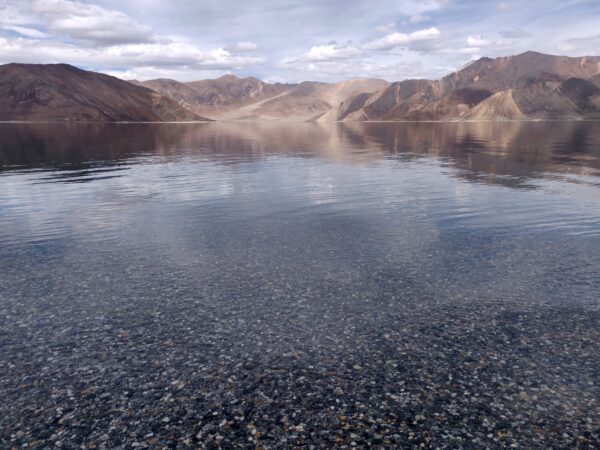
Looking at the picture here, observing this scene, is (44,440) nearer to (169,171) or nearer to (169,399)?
(169,399)

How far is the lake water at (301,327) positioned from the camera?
29.7 ft

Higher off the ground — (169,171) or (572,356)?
(169,171)

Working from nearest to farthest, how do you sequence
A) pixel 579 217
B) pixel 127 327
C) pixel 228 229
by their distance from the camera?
pixel 127 327
pixel 228 229
pixel 579 217

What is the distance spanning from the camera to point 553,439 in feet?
28.1

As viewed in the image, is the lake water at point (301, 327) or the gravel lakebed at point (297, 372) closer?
the gravel lakebed at point (297, 372)

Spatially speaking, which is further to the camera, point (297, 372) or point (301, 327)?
point (301, 327)

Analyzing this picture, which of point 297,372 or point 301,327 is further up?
point 301,327

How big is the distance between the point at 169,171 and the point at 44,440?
3996 centimetres

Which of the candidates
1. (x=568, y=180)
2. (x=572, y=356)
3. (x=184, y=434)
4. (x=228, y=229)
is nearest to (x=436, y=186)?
(x=568, y=180)

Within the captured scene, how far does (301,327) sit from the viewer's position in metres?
12.8

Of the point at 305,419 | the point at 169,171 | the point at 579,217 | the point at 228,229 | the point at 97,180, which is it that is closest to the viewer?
the point at 305,419

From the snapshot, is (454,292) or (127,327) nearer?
(127,327)

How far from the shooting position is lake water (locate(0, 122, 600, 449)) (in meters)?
9.06

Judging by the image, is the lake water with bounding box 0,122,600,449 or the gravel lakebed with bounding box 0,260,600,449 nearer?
the gravel lakebed with bounding box 0,260,600,449
